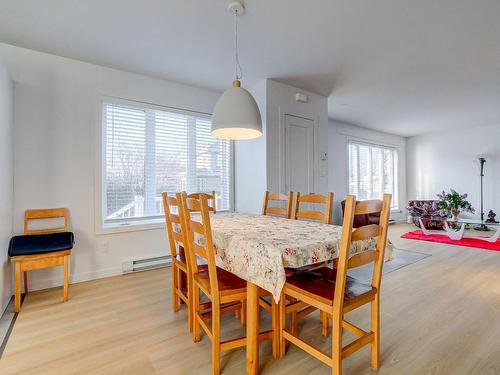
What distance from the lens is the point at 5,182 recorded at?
2318 mm

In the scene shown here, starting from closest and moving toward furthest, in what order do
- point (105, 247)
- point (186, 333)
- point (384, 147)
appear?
1. point (186, 333)
2. point (105, 247)
3. point (384, 147)

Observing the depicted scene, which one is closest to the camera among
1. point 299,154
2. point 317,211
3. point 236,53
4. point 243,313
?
point 243,313

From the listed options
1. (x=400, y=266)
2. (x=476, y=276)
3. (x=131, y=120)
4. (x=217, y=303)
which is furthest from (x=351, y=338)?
(x=131, y=120)

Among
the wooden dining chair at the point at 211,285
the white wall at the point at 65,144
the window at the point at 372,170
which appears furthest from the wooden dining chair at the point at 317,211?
the window at the point at 372,170

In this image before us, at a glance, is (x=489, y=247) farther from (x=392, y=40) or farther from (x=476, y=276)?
(x=392, y=40)

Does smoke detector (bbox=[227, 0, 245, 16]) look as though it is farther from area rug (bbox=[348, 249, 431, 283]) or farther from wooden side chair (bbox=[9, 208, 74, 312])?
area rug (bbox=[348, 249, 431, 283])

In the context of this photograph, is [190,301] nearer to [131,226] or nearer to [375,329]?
[375,329]

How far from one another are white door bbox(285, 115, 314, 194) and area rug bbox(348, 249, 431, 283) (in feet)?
4.34

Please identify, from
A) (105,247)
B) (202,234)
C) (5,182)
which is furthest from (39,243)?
(202,234)

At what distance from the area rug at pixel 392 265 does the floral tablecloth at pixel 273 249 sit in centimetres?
163

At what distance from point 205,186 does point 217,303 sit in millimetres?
2568

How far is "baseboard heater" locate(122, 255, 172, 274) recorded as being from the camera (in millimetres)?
3205

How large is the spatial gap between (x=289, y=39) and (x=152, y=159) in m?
2.20

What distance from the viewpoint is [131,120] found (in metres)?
3.35
